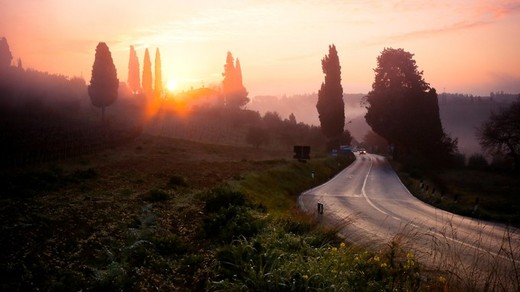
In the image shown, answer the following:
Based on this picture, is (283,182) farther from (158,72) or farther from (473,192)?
(158,72)

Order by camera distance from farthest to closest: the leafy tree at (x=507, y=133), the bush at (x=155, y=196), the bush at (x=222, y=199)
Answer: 1. the leafy tree at (x=507, y=133)
2. the bush at (x=155, y=196)
3. the bush at (x=222, y=199)

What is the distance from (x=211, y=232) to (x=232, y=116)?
9374 cm

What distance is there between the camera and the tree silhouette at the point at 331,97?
6519cm

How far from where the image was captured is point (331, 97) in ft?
214

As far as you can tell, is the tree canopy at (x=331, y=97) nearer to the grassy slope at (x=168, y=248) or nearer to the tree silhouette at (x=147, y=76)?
the grassy slope at (x=168, y=248)

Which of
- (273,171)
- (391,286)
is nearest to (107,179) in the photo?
(273,171)

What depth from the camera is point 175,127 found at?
8669 centimetres

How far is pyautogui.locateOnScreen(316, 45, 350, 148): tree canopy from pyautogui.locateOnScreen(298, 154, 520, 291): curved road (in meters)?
30.0

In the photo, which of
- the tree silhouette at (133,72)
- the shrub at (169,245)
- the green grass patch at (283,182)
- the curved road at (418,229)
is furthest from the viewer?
the tree silhouette at (133,72)

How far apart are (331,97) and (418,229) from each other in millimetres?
50069

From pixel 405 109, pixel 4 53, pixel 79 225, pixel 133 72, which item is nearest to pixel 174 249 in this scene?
pixel 79 225

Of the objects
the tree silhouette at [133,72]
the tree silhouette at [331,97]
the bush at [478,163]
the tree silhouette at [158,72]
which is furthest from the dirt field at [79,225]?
the tree silhouette at [133,72]

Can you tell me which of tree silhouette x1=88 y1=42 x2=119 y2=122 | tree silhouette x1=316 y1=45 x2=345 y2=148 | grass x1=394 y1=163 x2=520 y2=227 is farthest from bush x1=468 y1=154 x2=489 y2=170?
tree silhouette x1=88 y1=42 x2=119 y2=122

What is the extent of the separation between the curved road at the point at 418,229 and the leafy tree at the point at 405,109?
871 inches
